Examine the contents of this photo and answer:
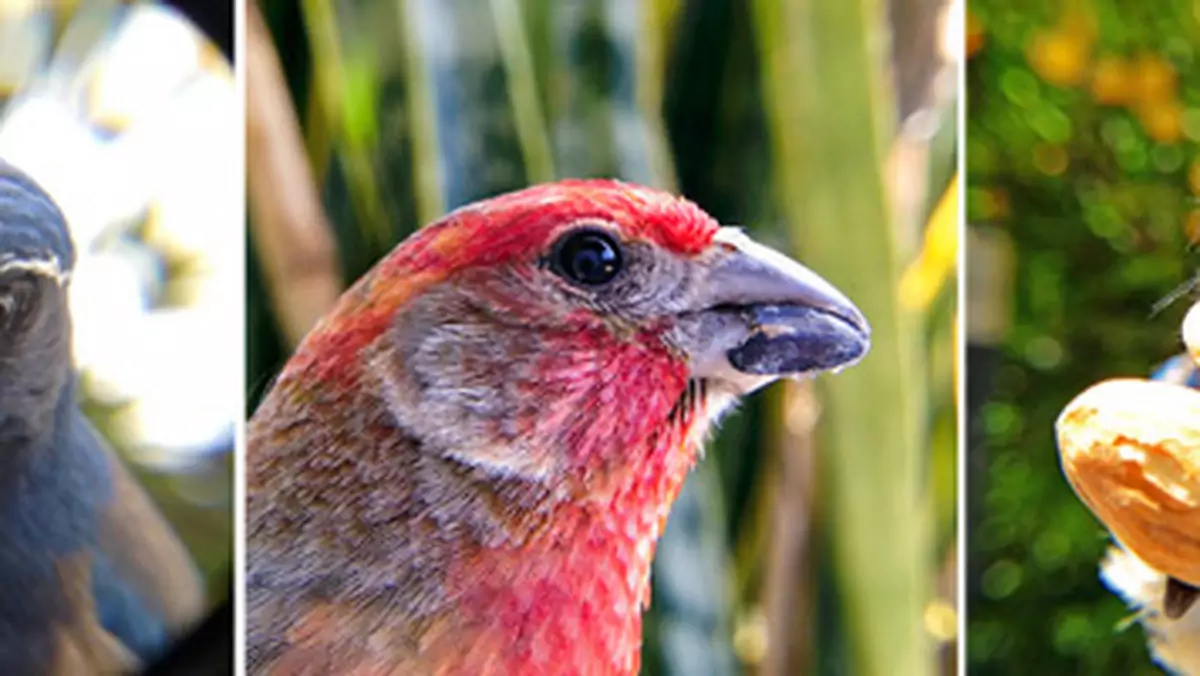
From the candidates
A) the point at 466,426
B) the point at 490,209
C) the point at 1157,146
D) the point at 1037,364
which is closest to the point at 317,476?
the point at 466,426

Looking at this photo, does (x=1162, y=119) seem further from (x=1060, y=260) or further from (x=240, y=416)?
(x=240, y=416)

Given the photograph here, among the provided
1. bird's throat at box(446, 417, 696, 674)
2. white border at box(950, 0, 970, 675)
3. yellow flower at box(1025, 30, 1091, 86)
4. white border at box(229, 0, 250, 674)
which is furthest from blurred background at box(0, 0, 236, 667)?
yellow flower at box(1025, 30, 1091, 86)

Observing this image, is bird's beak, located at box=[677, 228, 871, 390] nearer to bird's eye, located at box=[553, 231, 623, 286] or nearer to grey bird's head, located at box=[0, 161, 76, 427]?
bird's eye, located at box=[553, 231, 623, 286]

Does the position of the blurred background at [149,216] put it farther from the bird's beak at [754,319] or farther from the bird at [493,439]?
the bird's beak at [754,319]

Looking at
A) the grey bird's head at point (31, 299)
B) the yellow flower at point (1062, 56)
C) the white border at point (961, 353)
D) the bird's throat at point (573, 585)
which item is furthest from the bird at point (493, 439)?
the yellow flower at point (1062, 56)

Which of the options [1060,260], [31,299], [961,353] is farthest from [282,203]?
[1060,260]

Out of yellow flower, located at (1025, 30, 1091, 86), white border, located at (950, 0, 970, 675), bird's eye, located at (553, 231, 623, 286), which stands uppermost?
bird's eye, located at (553, 231, 623, 286)

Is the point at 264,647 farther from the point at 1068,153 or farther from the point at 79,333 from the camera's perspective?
the point at 1068,153
